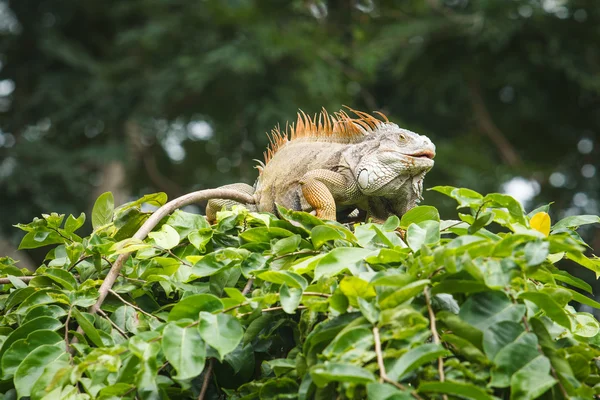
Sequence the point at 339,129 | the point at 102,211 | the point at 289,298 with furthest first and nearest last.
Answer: the point at 339,129, the point at 102,211, the point at 289,298

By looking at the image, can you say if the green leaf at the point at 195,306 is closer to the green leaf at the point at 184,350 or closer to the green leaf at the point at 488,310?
the green leaf at the point at 184,350

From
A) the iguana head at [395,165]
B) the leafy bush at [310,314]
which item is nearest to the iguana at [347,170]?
the iguana head at [395,165]

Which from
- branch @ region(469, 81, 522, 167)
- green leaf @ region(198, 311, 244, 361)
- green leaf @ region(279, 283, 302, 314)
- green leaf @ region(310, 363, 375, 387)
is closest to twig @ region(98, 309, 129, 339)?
green leaf @ region(198, 311, 244, 361)

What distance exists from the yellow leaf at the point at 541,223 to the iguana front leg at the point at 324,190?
0.65m

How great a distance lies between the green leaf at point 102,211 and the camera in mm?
2100

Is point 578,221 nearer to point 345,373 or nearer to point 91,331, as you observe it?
point 345,373

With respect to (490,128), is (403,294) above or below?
above

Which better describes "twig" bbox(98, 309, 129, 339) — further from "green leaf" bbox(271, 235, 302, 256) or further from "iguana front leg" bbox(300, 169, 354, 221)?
"iguana front leg" bbox(300, 169, 354, 221)

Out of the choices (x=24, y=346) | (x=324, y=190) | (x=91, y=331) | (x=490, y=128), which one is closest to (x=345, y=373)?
(x=91, y=331)

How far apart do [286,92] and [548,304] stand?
7.87m

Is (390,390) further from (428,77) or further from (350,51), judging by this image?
(428,77)

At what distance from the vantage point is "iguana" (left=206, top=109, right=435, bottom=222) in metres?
2.16

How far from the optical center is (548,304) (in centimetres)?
133

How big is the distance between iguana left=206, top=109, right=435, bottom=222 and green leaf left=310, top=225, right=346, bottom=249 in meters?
0.49
